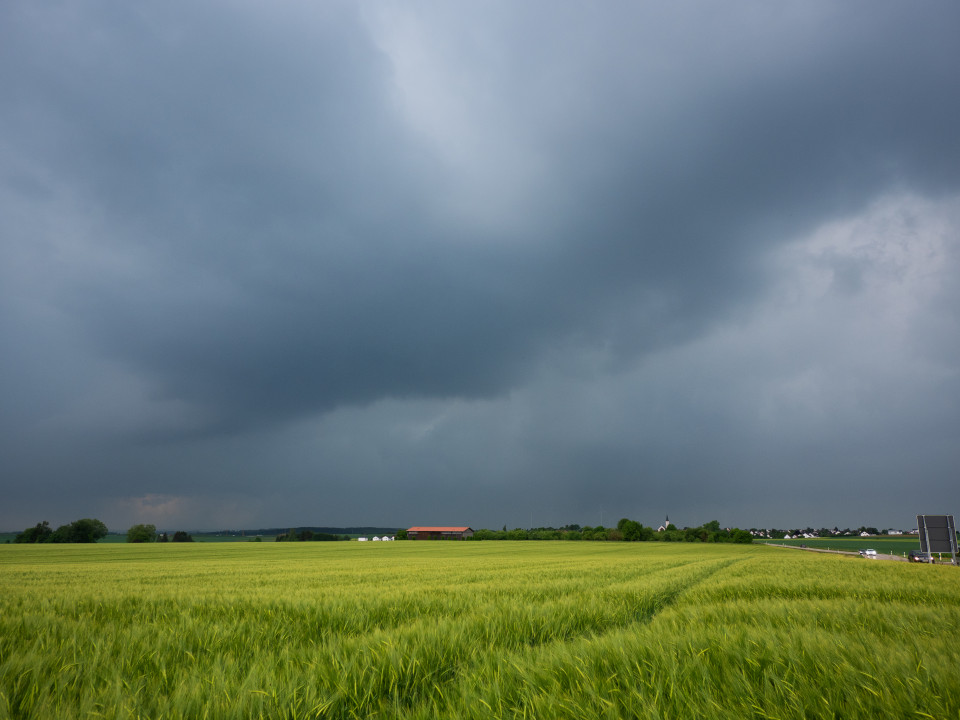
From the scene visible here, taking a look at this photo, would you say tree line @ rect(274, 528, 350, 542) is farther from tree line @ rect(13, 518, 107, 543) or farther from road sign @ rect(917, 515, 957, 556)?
road sign @ rect(917, 515, 957, 556)

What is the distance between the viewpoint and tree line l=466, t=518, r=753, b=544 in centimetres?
12319

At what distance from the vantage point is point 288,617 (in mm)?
5648

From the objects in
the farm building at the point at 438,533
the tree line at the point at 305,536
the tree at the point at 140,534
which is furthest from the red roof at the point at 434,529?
the tree at the point at 140,534

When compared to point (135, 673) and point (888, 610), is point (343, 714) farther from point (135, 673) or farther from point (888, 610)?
point (888, 610)

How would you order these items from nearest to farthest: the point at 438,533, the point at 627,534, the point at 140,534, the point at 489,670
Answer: the point at 489,670 < the point at 140,534 < the point at 627,534 < the point at 438,533

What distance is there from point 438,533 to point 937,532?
435ft

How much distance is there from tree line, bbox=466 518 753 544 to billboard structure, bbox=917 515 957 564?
99360mm

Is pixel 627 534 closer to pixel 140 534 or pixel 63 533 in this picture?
pixel 140 534

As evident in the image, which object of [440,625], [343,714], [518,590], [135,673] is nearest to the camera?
[343,714]

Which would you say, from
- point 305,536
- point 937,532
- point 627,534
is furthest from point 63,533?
point 937,532

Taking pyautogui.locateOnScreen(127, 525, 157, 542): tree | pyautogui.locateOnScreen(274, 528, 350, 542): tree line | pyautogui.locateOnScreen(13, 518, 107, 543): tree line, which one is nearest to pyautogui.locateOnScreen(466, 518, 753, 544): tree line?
pyautogui.locateOnScreen(274, 528, 350, 542): tree line

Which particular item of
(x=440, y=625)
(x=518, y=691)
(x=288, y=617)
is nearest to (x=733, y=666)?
(x=518, y=691)

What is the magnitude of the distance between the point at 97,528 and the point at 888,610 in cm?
14971

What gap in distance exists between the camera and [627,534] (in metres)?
128
